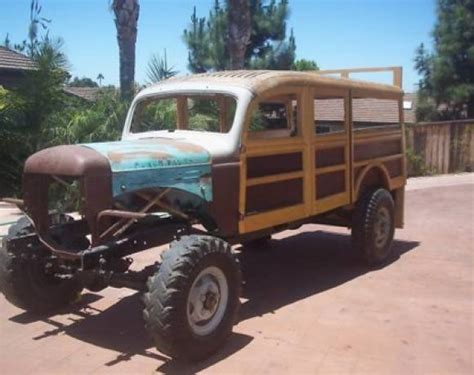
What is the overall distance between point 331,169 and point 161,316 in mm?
3081

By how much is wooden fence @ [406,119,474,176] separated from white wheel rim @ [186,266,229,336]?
1457 cm

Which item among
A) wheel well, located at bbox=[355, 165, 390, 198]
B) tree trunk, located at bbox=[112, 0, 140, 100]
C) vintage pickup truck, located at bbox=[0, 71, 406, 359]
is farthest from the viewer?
tree trunk, located at bbox=[112, 0, 140, 100]

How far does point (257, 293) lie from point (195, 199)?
1.46 metres

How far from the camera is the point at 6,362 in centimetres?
441

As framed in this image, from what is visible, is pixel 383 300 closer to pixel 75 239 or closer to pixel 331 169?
pixel 331 169

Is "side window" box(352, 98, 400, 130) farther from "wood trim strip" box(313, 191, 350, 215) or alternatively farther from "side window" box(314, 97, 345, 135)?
"wood trim strip" box(313, 191, 350, 215)

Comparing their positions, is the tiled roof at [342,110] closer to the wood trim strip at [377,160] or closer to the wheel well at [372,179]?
the wood trim strip at [377,160]

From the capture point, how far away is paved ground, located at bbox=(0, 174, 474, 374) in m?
4.38

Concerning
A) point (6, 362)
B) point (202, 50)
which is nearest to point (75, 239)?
point (6, 362)

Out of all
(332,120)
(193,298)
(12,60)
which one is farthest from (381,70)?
(12,60)

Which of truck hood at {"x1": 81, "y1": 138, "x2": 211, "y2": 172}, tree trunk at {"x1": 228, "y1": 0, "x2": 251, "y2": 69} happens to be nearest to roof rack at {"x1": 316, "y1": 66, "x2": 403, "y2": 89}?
truck hood at {"x1": 81, "y1": 138, "x2": 211, "y2": 172}

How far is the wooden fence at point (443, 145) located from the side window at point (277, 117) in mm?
11753

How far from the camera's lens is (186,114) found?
21.6ft

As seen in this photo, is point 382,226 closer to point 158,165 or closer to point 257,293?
point 257,293
